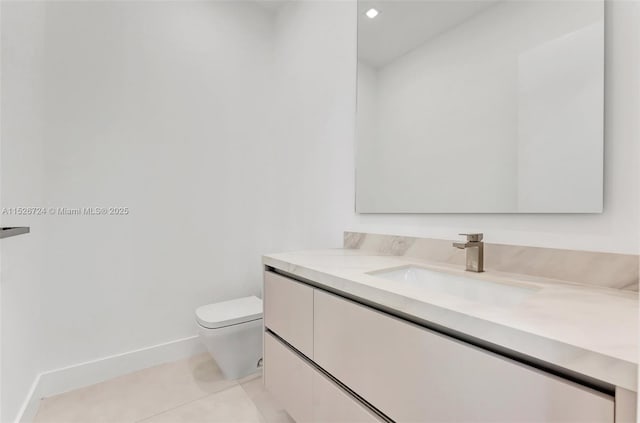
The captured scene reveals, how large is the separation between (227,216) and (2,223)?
45.2 inches

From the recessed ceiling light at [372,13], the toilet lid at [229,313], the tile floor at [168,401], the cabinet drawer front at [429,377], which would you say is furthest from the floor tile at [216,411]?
the recessed ceiling light at [372,13]

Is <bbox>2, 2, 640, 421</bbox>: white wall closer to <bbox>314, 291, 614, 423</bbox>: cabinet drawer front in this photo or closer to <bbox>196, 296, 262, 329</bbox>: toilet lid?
<bbox>196, 296, 262, 329</bbox>: toilet lid

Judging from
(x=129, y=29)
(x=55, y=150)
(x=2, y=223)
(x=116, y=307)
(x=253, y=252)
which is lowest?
(x=116, y=307)

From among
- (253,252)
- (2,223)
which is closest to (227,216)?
(253,252)

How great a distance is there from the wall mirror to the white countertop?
0.33m

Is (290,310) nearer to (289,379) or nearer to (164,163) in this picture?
(289,379)

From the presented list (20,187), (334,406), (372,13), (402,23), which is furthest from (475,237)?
(20,187)

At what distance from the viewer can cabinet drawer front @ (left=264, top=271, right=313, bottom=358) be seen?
1127 mm

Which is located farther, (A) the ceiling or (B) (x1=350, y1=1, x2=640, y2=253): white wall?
(A) the ceiling

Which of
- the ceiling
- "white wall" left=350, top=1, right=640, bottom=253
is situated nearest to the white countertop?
"white wall" left=350, top=1, right=640, bottom=253

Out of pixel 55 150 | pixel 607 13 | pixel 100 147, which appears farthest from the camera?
pixel 100 147

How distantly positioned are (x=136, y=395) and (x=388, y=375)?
153 centimetres

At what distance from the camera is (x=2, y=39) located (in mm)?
1188

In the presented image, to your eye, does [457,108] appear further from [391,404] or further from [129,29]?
[129,29]
